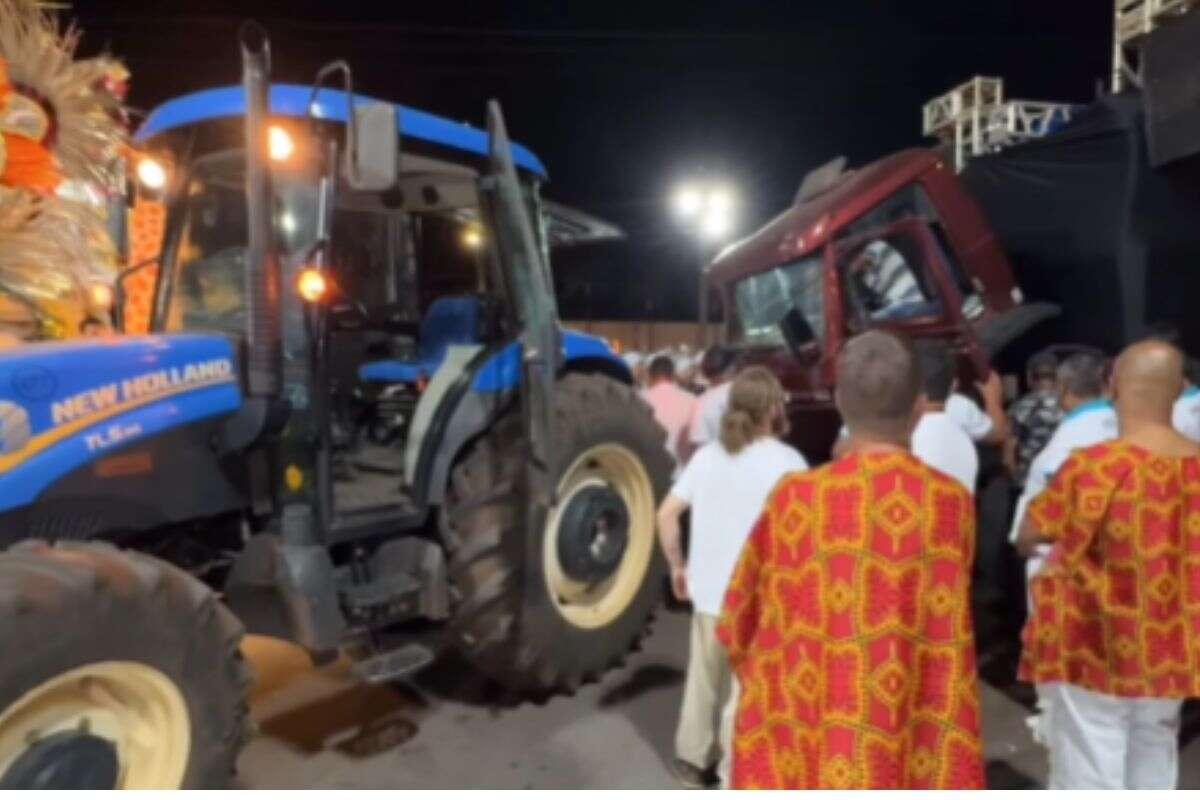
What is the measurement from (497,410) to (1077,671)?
2.50 m

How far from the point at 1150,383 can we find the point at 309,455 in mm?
2821

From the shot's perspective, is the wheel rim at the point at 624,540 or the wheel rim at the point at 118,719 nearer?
the wheel rim at the point at 118,719

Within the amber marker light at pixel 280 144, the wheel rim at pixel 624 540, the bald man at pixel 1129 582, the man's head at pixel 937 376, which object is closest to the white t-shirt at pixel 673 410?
the wheel rim at pixel 624 540

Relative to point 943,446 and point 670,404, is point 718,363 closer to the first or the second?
point 670,404

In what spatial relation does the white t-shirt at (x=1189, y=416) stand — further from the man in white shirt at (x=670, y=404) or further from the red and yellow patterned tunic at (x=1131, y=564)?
the man in white shirt at (x=670, y=404)

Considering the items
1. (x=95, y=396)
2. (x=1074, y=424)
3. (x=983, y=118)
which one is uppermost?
(x=983, y=118)

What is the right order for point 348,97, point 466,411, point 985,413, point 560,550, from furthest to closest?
point 985,413 < point 560,550 < point 466,411 < point 348,97

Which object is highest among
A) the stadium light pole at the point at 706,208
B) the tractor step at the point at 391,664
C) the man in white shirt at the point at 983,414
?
the stadium light pole at the point at 706,208

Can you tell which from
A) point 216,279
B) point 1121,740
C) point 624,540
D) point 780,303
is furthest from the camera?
point 780,303

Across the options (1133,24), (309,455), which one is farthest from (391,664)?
(1133,24)

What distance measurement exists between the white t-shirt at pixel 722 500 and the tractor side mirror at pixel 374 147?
1533 mm

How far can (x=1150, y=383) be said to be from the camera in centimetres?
262

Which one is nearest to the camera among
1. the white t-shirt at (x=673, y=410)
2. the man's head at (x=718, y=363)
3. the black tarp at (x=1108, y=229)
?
the black tarp at (x=1108, y=229)

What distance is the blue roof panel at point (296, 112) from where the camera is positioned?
323 cm
